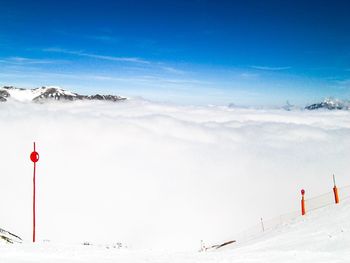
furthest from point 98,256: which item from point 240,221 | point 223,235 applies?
point 240,221

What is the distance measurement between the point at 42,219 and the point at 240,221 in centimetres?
9444

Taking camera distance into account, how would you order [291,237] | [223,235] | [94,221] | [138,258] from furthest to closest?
1. [94,221]
2. [223,235]
3. [291,237]
4. [138,258]

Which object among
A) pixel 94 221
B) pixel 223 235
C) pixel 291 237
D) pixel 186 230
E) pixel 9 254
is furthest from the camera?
pixel 94 221

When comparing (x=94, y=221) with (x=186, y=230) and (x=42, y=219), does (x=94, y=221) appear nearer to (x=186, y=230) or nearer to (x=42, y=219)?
(x=42, y=219)

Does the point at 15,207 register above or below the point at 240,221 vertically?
above

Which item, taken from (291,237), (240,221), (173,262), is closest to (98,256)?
(173,262)

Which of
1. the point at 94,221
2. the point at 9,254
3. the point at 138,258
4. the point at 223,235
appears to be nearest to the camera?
the point at 9,254

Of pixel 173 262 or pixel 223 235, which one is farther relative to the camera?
pixel 223 235

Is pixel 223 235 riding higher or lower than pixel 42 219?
lower

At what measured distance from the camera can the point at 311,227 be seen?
16766 millimetres

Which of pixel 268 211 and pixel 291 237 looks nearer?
pixel 291 237

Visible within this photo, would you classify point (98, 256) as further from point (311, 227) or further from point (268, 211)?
point (268, 211)

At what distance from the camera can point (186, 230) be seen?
6831 inches

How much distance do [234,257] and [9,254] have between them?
305 inches
